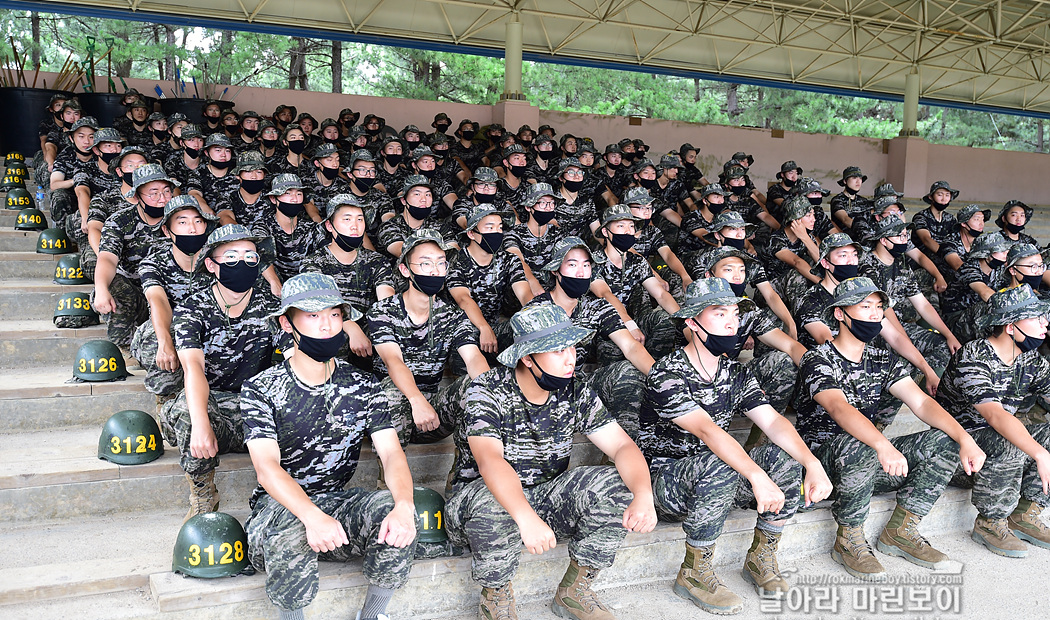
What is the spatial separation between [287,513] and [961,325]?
6.07 metres

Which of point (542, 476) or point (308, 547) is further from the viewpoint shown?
point (542, 476)

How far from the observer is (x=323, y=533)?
10.2 feet

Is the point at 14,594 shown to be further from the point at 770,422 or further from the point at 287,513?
the point at 770,422

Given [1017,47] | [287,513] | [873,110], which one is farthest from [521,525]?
[873,110]

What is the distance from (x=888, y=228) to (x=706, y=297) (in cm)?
401

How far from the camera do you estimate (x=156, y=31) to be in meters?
23.5

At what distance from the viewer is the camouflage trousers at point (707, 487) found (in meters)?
3.89

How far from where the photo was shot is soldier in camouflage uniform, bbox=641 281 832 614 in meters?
3.89

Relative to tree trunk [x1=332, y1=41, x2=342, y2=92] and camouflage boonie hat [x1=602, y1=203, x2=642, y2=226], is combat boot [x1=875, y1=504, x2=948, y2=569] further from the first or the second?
tree trunk [x1=332, y1=41, x2=342, y2=92]

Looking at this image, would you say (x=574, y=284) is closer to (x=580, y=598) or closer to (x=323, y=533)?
(x=580, y=598)

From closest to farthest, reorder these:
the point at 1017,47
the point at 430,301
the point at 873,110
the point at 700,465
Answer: the point at 700,465 < the point at 430,301 < the point at 1017,47 < the point at 873,110

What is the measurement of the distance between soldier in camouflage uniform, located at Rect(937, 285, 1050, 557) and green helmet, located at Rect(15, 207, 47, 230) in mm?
7390

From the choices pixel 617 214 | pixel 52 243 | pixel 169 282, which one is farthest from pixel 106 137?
pixel 617 214

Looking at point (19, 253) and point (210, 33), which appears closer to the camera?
point (19, 253)
